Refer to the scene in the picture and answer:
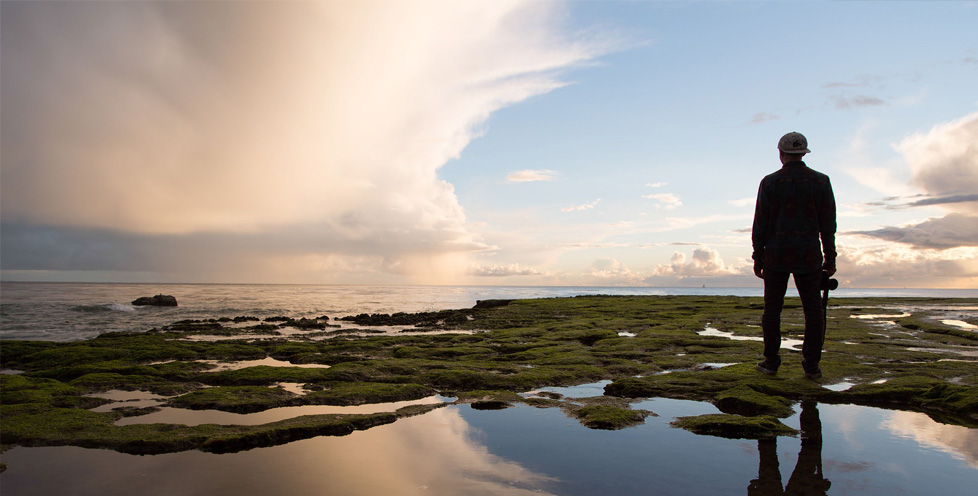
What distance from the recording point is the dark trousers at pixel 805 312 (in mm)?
8180

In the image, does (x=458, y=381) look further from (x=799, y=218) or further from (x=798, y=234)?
(x=799, y=218)

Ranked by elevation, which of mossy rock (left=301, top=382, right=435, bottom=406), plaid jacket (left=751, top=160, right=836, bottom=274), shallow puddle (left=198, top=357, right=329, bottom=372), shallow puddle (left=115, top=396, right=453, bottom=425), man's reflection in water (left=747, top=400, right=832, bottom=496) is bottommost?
shallow puddle (left=198, top=357, right=329, bottom=372)

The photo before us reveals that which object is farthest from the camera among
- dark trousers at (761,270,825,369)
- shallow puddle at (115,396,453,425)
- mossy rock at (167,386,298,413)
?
dark trousers at (761,270,825,369)

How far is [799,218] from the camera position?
812 centimetres

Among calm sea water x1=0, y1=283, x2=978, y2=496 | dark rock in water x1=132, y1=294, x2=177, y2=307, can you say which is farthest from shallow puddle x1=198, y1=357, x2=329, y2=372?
dark rock in water x1=132, y1=294, x2=177, y2=307

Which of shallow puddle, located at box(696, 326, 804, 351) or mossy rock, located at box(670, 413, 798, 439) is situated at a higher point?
mossy rock, located at box(670, 413, 798, 439)

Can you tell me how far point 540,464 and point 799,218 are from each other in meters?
5.88

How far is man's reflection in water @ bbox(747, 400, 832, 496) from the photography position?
4.15 meters

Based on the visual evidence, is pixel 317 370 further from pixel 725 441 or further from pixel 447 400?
pixel 725 441

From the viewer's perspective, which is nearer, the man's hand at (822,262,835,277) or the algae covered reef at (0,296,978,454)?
the algae covered reef at (0,296,978,454)

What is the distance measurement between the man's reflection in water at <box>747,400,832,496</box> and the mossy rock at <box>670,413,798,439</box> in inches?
7.1

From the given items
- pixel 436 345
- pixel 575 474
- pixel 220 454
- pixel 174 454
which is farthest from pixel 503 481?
pixel 436 345

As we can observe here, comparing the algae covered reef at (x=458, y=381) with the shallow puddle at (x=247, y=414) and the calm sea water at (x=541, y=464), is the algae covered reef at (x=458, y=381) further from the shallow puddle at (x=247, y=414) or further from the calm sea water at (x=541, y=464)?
the calm sea water at (x=541, y=464)

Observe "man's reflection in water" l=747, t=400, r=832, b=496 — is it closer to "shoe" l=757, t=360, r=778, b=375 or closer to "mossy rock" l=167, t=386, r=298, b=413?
"shoe" l=757, t=360, r=778, b=375
